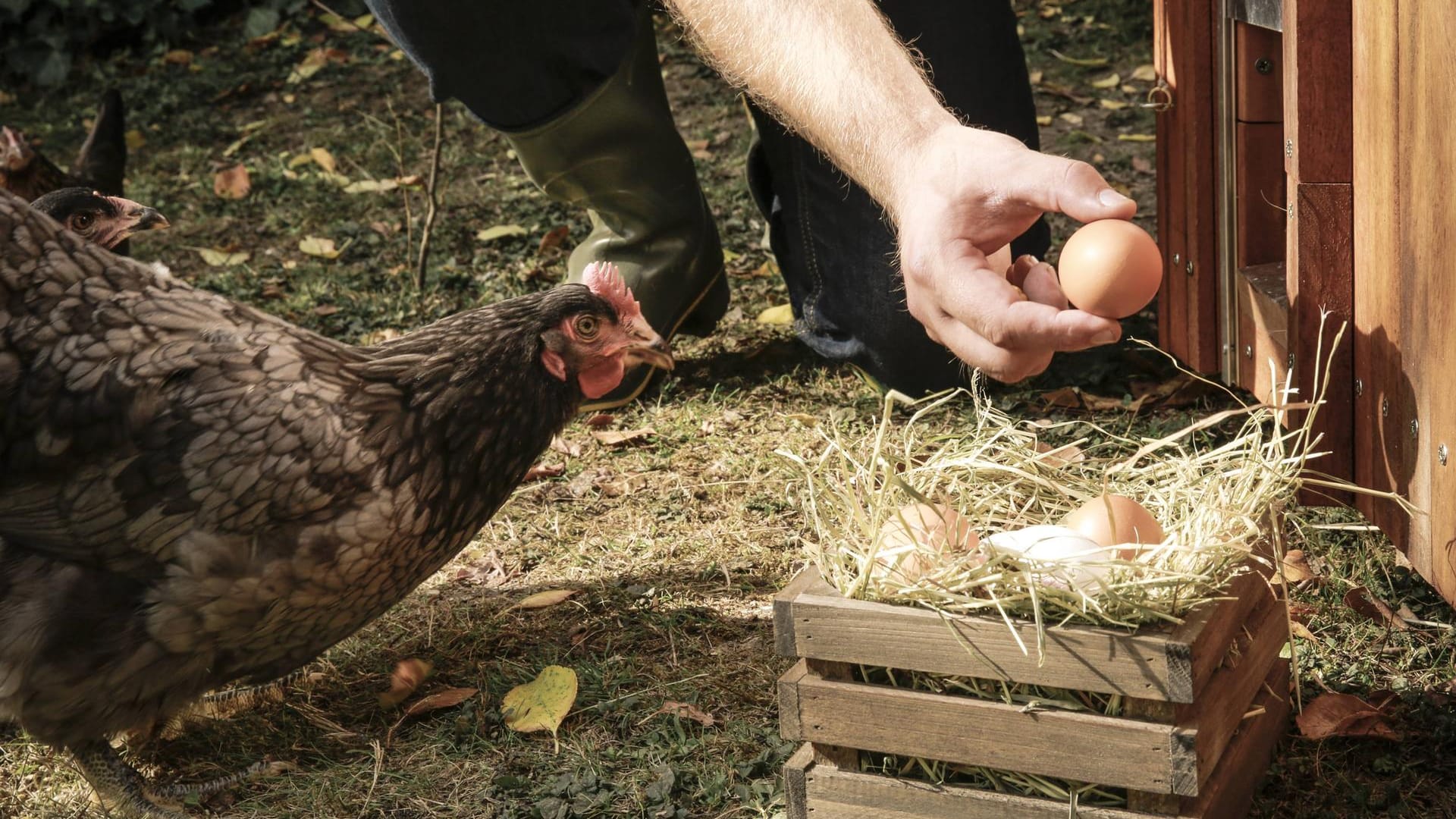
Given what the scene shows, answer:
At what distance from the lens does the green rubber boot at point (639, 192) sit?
140 inches

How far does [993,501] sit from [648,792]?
2.27ft

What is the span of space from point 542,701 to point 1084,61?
183 inches

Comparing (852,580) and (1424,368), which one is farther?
(1424,368)

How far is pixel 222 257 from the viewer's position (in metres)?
4.86

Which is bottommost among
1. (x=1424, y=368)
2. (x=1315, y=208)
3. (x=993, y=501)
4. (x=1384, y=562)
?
(x=1384, y=562)

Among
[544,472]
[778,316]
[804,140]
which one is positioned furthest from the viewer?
[778,316]

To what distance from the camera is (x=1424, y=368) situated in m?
1.88

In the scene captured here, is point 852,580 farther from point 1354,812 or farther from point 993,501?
point 1354,812

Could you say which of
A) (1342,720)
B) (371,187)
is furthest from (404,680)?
(371,187)

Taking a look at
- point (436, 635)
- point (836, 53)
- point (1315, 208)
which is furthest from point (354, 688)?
point (1315, 208)

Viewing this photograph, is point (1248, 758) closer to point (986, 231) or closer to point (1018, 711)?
point (1018, 711)

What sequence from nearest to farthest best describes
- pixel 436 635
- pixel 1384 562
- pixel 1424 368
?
1. pixel 1424 368
2. pixel 1384 562
3. pixel 436 635

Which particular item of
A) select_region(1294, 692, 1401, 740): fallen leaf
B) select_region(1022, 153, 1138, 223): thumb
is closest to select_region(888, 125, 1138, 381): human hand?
select_region(1022, 153, 1138, 223): thumb

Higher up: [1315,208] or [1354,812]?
[1315,208]
